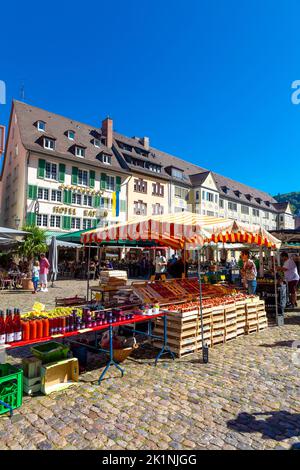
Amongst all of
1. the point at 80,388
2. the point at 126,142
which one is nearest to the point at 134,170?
the point at 126,142

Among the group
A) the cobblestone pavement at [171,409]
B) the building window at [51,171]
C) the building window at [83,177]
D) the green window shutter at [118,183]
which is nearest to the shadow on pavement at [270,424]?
the cobblestone pavement at [171,409]

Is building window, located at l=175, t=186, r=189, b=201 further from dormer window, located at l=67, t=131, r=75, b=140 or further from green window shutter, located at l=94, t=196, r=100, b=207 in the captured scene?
dormer window, located at l=67, t=131, r=75, b=140

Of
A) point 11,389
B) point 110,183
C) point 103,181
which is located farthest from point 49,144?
point 11,389

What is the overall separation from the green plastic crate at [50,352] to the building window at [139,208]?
3293 centimetres

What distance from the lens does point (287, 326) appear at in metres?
8.91

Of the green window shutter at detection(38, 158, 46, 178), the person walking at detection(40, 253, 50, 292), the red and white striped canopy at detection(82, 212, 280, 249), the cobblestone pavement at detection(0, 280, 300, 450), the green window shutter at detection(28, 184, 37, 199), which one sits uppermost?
the green window shutter at detection(38, 158, 46, 178)

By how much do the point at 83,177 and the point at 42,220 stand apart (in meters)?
6.65

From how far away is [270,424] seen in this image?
376cm

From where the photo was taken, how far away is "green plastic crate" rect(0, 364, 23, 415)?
3953 millimetres

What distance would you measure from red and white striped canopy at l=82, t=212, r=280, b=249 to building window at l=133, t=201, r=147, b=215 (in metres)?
29.7

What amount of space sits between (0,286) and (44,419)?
1408 cm

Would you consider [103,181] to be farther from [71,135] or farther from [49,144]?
[49,144]

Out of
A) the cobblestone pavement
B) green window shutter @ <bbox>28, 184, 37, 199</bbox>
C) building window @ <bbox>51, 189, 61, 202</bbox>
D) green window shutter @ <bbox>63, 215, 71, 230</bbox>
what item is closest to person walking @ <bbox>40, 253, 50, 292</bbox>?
the cobblestone pavement

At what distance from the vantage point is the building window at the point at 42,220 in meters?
28.7
